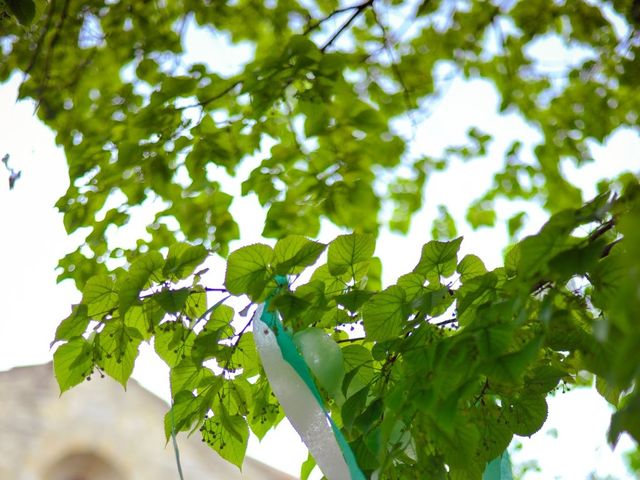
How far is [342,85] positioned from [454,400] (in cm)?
85

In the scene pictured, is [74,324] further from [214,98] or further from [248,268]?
[214,98]

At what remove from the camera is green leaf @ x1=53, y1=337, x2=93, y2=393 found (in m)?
0.75

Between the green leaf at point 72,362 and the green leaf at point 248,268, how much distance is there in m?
0.19

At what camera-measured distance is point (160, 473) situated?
300 cm

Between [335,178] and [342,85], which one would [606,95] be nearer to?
[335,178]

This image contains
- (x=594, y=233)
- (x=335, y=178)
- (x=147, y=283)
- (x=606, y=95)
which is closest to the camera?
(x=594, y=233)

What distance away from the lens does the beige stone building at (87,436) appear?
2805mm

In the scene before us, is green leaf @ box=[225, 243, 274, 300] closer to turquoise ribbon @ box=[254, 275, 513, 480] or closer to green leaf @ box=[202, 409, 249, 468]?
turquoise ribbon @ box=[254, 275, 513, 480]

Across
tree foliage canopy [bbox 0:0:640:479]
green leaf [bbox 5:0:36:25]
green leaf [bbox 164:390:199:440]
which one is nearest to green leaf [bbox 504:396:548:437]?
tree foliage canopy [bbox 0:0:640:479]

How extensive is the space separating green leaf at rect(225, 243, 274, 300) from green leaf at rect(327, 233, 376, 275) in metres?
0.06

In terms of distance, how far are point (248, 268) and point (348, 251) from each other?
0.10 meters

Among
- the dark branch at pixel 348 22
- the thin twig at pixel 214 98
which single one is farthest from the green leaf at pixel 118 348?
the dark branch at pixel 348 22

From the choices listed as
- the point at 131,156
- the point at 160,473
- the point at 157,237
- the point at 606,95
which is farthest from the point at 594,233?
the point at 160,473

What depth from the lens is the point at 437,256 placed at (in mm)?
671
